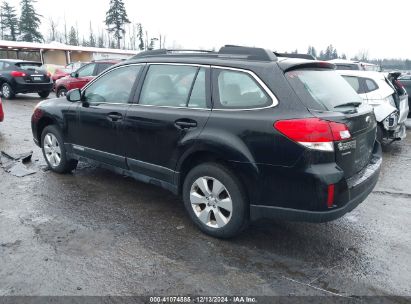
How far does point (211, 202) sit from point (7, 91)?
14859 mm

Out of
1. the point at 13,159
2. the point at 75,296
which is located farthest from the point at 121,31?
the point at 75,296

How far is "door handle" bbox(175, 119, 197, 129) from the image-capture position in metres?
3.66

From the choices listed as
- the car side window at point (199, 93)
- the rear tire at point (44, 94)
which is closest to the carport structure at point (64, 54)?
the rear tire at point (44, 94)

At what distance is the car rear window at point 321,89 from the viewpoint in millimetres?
3239

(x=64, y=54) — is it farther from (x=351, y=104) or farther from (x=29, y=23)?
Result: (x=351, y=104)

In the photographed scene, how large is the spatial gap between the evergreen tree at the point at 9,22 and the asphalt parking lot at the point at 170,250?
7187 centimetres

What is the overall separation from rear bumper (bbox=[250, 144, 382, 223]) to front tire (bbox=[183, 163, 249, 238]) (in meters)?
0.15

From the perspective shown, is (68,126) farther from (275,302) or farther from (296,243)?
(275,302)

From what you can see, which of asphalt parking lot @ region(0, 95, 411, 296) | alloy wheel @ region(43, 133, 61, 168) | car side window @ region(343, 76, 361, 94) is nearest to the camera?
asphalt parking lot @ region(0, 95, 411, 296)

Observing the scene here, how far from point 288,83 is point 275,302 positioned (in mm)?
1797

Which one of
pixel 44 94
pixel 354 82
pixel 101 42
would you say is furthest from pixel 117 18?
pixel 354 82

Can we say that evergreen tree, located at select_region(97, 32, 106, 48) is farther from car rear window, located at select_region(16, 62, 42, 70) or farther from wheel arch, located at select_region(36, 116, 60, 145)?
wheel arch, located at select_region(36, 116, 60, 145)

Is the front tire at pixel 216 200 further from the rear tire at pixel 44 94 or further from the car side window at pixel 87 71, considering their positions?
the rear tire at pixel 44 94

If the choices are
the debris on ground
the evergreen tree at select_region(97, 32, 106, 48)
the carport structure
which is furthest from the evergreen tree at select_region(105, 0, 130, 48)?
the debris on ground
